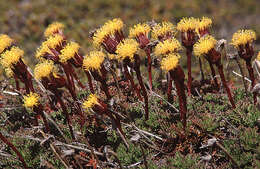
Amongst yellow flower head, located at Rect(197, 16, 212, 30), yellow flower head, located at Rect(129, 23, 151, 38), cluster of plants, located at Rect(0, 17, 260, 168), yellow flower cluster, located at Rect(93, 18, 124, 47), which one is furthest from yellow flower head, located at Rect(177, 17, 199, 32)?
yellow flower cluster, located at Rect(93, 18, 124, 47)

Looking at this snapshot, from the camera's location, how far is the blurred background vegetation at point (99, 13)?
12.9 m

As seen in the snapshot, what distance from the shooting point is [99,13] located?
14156mm

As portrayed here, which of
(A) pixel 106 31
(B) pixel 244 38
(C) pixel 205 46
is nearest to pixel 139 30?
(A) pixel 106 31

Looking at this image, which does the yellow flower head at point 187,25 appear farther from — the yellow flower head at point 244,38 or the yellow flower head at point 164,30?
the yellow flower head at point 244,38

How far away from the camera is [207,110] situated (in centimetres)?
477

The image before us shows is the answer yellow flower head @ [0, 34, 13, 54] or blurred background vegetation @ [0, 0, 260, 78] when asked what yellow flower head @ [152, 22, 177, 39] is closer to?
yellow flower head @ [0, 34, 13, 54]

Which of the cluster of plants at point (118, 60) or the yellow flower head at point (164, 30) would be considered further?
the yellow flower head at point (164, 30)

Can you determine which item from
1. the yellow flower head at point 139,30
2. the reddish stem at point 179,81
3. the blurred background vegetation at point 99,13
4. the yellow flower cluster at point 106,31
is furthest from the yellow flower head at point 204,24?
the blurred background vegetation at point 99,13

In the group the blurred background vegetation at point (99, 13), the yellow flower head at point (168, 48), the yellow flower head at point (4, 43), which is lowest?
the blurred background vegetation at point (99, 13)

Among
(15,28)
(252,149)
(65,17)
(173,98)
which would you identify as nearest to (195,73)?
(173,98)

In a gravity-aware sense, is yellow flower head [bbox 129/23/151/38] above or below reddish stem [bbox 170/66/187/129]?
above

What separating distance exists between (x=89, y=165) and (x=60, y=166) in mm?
486

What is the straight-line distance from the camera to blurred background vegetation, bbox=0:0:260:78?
507 inches

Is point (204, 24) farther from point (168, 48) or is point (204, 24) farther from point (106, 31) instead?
point (106, 31)
